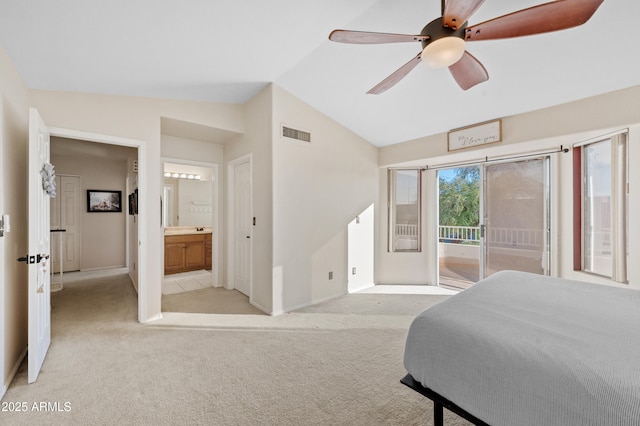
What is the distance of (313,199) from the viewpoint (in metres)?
3.75

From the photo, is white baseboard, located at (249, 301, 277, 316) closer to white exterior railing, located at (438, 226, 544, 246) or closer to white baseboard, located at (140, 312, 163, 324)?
white baseboard, located at (140, 312, 163, 324)

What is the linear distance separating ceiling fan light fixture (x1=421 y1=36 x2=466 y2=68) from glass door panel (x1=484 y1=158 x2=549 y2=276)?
9.73ft

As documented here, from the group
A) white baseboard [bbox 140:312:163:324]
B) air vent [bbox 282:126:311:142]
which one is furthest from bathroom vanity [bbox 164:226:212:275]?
air vent [bbox 282:126:311:142]

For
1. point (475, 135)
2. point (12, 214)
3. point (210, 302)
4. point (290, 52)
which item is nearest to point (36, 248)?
point (12, 214)

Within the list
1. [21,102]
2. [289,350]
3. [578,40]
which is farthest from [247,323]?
[578,40]

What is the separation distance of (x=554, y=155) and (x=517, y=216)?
91cm

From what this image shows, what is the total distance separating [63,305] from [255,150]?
3295 mm

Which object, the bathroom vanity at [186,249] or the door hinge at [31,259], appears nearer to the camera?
the door hinge at [31,259]

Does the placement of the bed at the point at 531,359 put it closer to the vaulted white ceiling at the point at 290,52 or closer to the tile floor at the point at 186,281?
the vaulted white ceiling at the point at 290,52

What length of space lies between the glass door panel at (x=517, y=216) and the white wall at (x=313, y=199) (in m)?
1.90

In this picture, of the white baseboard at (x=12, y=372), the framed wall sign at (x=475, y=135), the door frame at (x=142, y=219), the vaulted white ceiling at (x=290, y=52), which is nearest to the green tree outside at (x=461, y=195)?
the framed wall sign at (x=475, y=135)

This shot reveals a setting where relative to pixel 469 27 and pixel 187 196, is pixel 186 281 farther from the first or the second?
pixel 469 27

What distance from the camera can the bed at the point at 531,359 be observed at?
967 millimetres

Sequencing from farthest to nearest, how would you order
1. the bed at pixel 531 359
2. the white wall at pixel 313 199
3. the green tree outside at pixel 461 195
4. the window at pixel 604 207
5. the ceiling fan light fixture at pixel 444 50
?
the green tree outside at pixel 461 195 → the white wall at pixel 313 199 → the window at pixel 604 207 → the ceiling fan light fixture at pixel 444 50 → the bed at pixel 531 359
